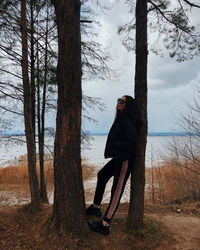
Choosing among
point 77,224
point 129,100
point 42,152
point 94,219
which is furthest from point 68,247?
point 42,152

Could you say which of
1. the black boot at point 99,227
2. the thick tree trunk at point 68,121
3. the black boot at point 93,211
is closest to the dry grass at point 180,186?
the black boot at point 93,211

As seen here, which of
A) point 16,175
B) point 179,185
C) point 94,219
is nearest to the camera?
point 94,219

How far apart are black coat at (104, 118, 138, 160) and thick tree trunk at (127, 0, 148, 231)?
0.34m

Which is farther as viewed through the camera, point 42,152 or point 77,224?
point 42,152

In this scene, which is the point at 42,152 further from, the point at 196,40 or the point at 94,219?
the point at 196,40

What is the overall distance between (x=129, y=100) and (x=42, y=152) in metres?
4.19

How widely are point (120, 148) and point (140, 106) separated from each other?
0.79 meters

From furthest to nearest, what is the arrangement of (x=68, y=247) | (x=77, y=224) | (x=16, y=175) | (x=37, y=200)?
1. (x=16, y=175)
2. (x=37, y=200)
3. (x=77, y=224)
4. (x=68, y=247)

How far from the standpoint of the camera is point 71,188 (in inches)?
109

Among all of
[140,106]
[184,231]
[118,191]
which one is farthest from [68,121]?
[184,231]

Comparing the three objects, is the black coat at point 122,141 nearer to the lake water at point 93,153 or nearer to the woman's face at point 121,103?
the woman's face at point 121,103

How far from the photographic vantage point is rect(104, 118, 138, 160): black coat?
2.59m

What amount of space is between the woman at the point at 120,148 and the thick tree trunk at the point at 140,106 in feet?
0.68

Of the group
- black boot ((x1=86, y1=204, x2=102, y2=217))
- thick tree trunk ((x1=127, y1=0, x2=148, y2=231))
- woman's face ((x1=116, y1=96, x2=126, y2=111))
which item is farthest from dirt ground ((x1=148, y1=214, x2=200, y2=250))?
woman's face ((x1=116, y1=96, x2=126, y2=111))
